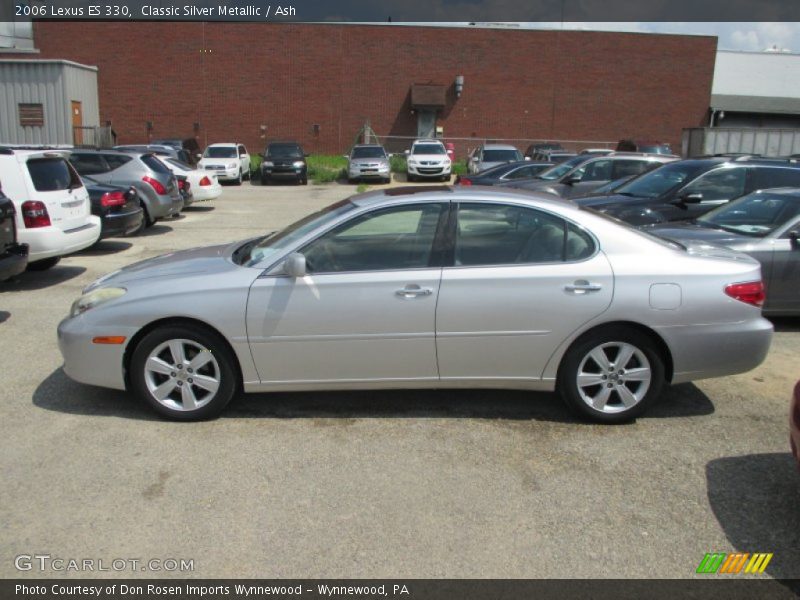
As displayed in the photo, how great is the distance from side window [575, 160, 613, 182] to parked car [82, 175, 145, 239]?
8.55m

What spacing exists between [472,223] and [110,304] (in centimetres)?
246

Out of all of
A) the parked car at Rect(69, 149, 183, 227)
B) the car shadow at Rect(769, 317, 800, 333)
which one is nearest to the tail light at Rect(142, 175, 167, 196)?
the parked car at Rect(69, 149, 183, 227)

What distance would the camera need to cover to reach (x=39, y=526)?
3689 millimetres

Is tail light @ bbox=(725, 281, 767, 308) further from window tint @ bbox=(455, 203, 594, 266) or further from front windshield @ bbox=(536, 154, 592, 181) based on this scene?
front windshield @ bbox=(536, 154, 592, 181)

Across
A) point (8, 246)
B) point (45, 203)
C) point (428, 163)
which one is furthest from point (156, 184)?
point (428, 163)

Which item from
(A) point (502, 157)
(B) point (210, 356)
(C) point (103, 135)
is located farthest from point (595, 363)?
(C) point (103, 135)

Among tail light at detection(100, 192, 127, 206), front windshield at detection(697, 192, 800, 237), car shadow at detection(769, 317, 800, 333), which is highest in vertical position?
front windshield at detection(697, 192, 800, 237)

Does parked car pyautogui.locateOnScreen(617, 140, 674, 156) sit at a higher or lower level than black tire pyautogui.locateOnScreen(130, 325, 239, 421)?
higher

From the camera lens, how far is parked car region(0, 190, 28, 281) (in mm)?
7652

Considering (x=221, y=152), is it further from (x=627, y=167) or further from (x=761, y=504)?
(x=761, y=504)

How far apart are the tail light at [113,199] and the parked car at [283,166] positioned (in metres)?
18.0
